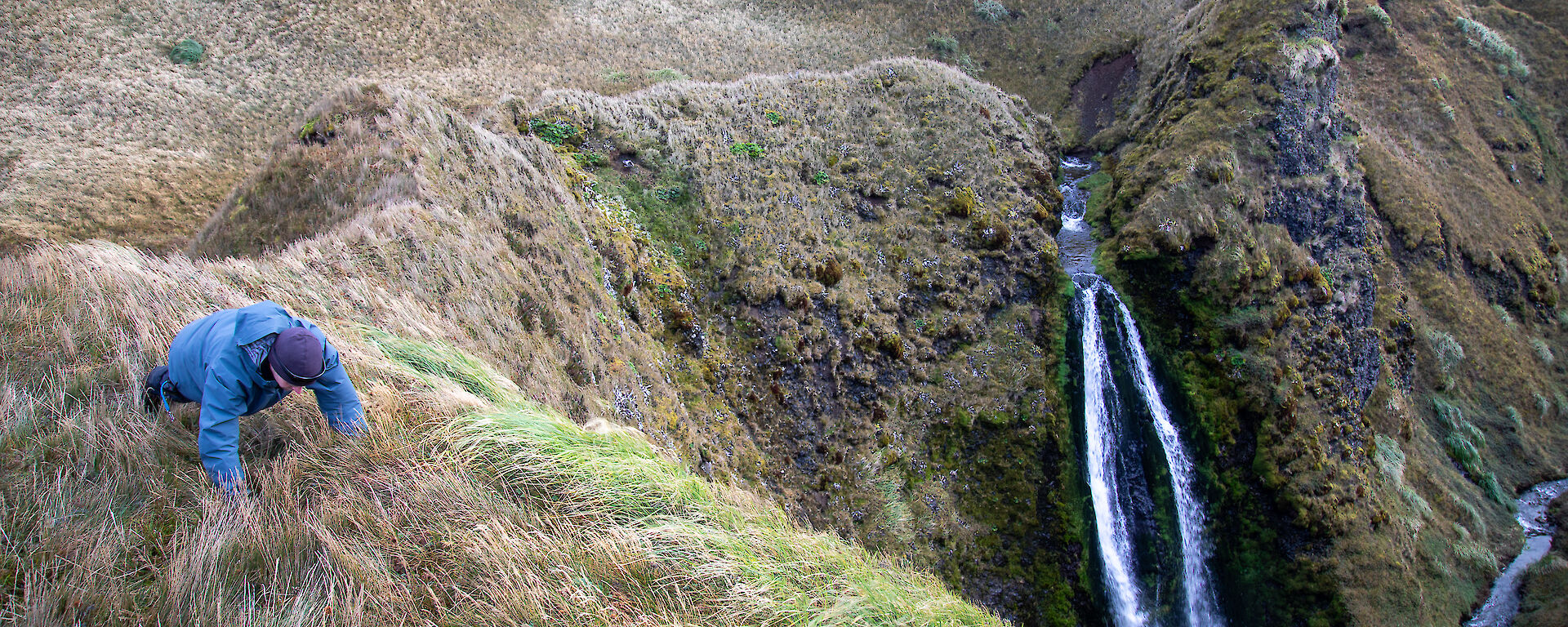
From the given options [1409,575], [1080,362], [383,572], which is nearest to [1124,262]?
[1080,362]

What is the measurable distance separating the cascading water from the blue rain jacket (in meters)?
15.8

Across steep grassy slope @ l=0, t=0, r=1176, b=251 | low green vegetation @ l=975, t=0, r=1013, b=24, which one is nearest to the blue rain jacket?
steep grassy slope @ l=0, t=0, r=1176, b=251

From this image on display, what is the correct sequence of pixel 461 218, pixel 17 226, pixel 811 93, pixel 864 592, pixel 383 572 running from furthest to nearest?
pixel 811 93, pixel 17 226, pixel 461 218, pixel 864 592, pixel 383 572

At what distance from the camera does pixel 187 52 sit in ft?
62.5

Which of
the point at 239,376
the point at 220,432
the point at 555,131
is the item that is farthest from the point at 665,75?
the point at 220,432

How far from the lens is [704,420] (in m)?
12.5

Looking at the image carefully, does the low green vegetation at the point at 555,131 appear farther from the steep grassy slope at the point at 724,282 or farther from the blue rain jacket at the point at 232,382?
the blue rain jacket at the point at 232,382

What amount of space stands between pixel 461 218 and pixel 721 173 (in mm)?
8176

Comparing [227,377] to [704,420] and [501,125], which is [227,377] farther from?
[501,125]

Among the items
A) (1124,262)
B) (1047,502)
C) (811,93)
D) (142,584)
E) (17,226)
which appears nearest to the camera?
(142,584)

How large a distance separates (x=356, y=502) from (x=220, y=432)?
2.84 ft

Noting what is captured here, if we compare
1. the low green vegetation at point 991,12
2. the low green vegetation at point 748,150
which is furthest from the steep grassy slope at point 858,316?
the low green vegetation at point 991,12

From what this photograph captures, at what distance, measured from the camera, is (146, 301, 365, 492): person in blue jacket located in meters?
4.00

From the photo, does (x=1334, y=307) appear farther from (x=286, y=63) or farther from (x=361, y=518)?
(x=286, y=63)
